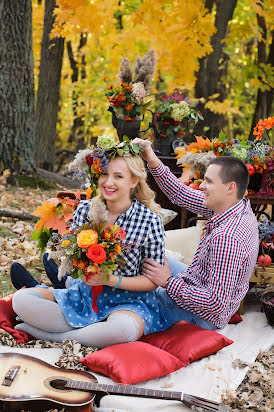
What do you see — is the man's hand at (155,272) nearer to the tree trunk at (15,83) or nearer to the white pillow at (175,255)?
the white pillow at (175,255)

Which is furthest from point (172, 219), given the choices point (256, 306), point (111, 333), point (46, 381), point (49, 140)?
point (49, 140)

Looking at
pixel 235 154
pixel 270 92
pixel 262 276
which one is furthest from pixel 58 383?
pixel 270 92

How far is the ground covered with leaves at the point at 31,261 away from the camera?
9.70ft

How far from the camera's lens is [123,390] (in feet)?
8.84

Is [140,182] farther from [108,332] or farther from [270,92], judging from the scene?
[270,92]

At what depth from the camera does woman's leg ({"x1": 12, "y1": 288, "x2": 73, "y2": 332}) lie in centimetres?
336

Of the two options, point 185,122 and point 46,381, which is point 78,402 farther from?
point 185,122

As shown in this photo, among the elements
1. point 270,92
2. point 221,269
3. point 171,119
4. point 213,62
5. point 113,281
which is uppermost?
point 213,62

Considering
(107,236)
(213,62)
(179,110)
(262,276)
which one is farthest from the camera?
(213,62)

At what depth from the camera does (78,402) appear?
2.52 meters

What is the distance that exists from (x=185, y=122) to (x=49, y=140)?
453 centimetres

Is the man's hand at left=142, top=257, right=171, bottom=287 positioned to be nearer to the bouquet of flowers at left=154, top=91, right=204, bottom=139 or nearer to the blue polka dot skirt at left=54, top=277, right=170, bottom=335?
the blue polka dot skirt at left=54, top=277, right=170, bottom=335

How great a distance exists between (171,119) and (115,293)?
2.96 m

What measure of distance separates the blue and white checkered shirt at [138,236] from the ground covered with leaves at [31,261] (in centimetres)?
91
